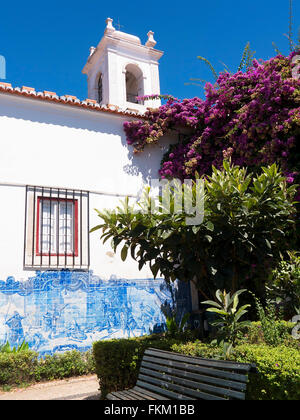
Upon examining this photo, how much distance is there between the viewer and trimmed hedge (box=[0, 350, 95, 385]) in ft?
20.2

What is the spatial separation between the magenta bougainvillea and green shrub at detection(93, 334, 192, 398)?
428cm

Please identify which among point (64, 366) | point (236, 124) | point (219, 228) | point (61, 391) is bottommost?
point (61, 391)

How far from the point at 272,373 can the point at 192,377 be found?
704 mm

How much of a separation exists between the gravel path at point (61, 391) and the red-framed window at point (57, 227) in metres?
2.56

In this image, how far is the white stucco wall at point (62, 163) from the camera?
7469 mm

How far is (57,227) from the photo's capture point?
801 centimetres

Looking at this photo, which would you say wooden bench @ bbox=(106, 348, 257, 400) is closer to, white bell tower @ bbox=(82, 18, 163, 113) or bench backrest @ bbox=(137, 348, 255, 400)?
bench backrest @ bbox=(137, 348, 255, 400)

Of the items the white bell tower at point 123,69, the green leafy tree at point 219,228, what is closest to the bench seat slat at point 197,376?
the green leafy tree at point 219,228

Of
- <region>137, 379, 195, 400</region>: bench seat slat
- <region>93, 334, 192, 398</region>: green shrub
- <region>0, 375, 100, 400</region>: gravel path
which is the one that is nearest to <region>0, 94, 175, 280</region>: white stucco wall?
<region>0, 375, 100, 400</region>: gravel path

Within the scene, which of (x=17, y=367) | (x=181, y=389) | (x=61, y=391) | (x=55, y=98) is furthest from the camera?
(x=55, y=98)

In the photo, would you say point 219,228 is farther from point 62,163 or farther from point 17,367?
point 62,163

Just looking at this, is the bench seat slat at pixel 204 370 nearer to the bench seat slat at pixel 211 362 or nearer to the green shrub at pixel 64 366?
the bench seat slat at pixel 211 362

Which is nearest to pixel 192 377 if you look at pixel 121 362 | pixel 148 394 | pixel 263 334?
pixel 148 394
